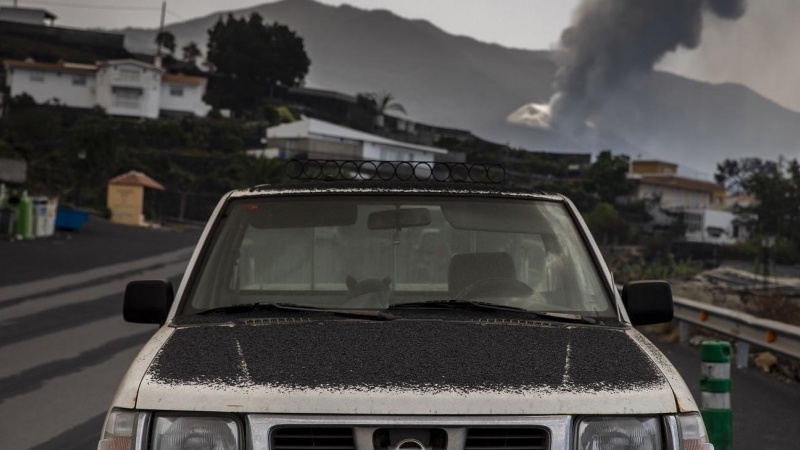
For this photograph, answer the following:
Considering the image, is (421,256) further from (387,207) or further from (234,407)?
(234,407)

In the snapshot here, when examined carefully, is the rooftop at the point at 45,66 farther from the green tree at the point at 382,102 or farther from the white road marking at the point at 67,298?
the white road marking at the point at 67,298

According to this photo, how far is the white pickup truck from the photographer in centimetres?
349

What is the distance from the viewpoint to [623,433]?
3574 mm

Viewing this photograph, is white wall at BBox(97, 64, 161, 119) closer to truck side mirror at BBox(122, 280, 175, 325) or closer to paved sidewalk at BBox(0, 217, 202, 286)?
paved sidewalk at BBox(0, 217, 202, 286)

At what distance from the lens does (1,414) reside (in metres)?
9.40

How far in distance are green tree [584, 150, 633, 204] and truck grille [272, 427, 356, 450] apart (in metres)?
152

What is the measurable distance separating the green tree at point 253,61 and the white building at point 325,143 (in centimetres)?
1337

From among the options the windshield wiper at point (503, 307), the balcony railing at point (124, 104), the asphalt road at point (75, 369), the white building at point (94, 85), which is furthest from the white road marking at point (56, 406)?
the balcony railing at point (124, 104)

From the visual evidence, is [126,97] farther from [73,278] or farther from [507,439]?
[507,439]

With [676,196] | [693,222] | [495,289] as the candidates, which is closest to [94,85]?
[693,222]

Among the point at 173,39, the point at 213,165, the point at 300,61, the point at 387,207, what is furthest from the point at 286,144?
the point at 387,207

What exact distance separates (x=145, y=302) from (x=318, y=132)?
133 metres

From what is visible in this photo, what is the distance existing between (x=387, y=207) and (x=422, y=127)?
15974cm

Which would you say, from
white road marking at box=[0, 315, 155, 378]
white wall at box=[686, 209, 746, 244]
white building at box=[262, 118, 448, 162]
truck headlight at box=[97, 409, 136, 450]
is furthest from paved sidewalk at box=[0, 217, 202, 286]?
white wall at box=[686, 209, 746, 244]
